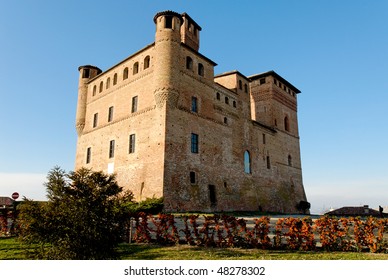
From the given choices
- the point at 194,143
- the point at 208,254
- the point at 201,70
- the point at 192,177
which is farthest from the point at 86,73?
the point at 208,254

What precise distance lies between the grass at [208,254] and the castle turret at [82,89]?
69.0ft

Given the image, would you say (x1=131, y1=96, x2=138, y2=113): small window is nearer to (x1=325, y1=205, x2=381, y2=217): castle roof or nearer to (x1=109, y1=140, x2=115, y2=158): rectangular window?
(x1=109, y1=140, x2=115, y2=158): rectangular window

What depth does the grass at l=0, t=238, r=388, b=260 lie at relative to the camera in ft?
22.9

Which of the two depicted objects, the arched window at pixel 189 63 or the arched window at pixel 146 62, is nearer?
the arched window at pixel 146 62

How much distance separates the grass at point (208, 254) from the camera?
22.9 ft

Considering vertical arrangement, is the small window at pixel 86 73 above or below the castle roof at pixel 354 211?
above

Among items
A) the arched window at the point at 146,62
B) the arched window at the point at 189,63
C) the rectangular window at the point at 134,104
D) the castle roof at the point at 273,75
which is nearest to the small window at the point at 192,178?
the rectangular window at the point at 134,104

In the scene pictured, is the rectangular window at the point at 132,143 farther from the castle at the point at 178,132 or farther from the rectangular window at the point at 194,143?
the rectangular window at the point at 194,143

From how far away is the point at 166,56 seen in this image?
69.9 feet

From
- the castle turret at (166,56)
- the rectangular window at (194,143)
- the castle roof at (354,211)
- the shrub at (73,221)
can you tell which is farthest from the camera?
the castle roof at (354,211)

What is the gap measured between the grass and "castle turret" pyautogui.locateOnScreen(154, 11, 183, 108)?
13849 millimetres

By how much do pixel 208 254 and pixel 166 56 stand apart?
16692mm

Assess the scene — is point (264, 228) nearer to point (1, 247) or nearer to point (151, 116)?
point (1, 247)

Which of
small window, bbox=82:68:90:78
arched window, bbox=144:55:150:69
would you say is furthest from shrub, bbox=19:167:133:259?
small window, bbox=82:68:90:78
